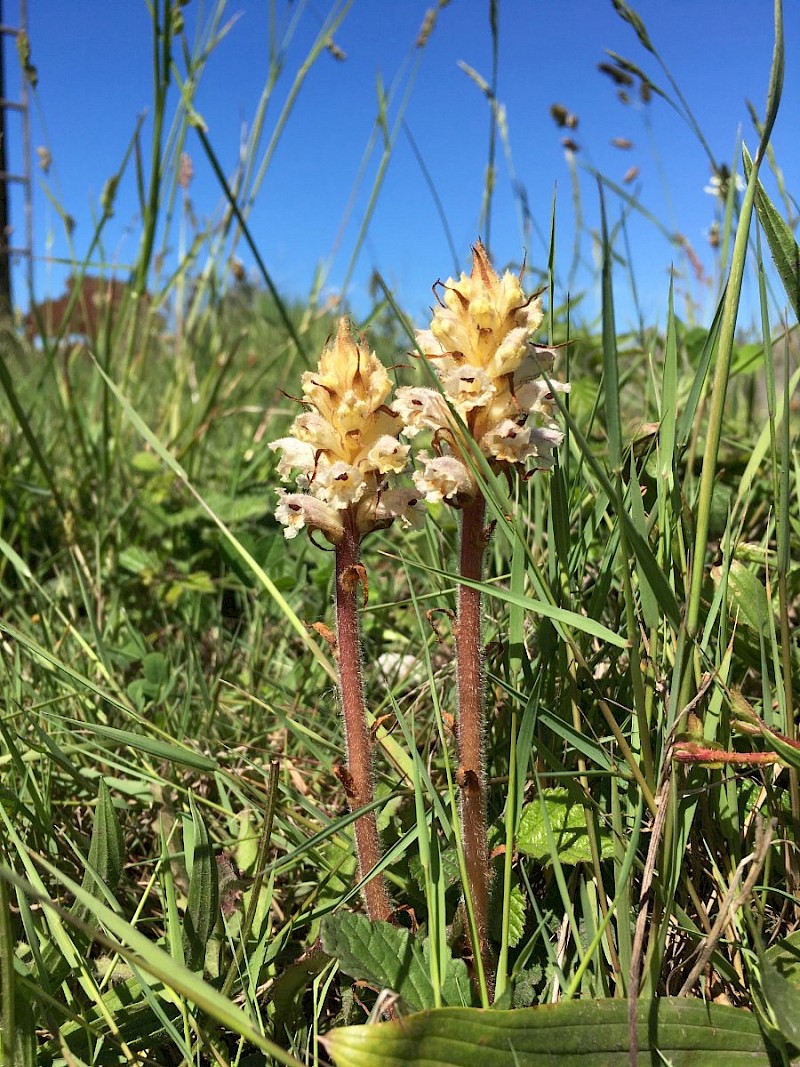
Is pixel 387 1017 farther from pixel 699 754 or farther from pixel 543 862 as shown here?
pixel 699 754

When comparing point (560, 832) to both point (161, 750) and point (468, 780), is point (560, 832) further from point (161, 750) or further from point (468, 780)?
point (161, 750)

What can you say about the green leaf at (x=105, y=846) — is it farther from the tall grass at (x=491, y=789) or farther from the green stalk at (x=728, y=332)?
the green stalk at (x=728, y=332)

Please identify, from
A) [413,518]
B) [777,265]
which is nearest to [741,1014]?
[413,518]

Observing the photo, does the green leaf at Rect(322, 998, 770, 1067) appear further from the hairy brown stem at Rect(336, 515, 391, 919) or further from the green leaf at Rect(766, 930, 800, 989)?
the hairy brown stem at Rect(336, 515, 391, 919)

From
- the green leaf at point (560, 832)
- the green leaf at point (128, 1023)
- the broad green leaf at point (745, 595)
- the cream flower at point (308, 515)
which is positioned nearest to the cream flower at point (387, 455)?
the cream flower at point (308, 515)

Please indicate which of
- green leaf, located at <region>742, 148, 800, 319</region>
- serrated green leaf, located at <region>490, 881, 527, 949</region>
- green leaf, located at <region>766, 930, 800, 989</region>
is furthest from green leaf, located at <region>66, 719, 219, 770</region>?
green leaf, located at <region>742, 148, 800, 319</region>
